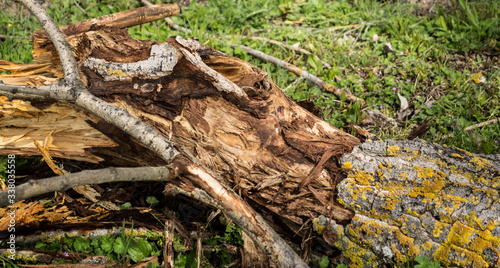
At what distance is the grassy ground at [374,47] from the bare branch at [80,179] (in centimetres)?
230

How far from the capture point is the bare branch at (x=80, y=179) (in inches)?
59.0

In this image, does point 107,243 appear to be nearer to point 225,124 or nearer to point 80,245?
point 80,245

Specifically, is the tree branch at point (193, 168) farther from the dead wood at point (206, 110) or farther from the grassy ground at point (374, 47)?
the grassy ground at point (374, 47)

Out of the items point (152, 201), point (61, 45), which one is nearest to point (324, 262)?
point (152, 201)

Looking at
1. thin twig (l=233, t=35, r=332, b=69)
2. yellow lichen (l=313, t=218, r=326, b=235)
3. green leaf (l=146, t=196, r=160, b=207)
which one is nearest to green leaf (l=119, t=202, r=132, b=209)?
green leaf (l=146, t=196, r=160, b=207)

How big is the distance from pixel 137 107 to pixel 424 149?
1931 mm

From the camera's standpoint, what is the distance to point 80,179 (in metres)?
1.64

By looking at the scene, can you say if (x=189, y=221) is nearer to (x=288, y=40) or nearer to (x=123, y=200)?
(x=123, y=200)

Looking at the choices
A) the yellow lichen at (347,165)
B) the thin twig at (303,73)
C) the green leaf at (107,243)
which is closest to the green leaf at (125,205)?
the green leaf at (107,243)

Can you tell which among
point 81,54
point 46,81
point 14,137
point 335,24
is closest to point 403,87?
point 335,24

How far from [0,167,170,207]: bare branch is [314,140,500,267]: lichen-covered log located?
1085 mm

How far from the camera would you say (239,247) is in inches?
94.5

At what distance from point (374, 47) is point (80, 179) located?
384cm

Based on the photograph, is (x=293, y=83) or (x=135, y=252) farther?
(x=293, y=83)
